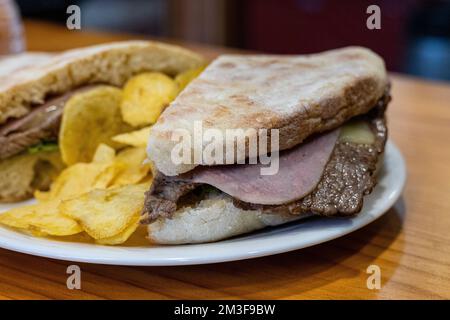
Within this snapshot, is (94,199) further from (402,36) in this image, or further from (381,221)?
(402,36)

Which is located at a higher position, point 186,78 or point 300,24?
point 186,78

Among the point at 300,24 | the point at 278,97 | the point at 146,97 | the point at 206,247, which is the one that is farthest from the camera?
the point at 300,24

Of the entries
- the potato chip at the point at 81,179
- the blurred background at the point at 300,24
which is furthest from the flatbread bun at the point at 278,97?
the blurred background at the point at 300,24

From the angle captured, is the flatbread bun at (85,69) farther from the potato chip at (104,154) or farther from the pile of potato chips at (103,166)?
the potato chip at (104,154)

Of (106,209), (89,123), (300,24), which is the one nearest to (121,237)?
(106,209)

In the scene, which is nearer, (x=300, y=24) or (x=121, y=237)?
(x=121, y=237)

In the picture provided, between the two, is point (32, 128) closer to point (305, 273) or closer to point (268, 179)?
point (268, 179)
